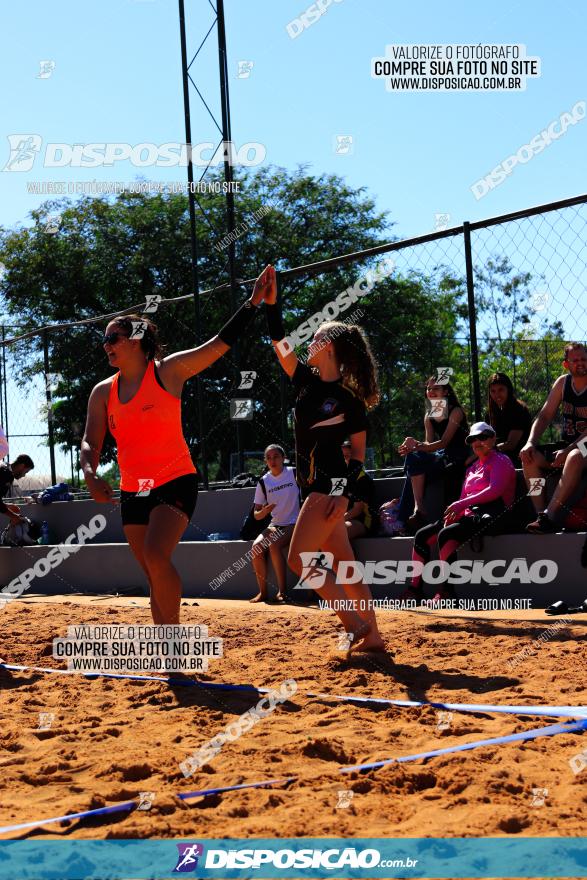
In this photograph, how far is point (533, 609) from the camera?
8234 millimetres

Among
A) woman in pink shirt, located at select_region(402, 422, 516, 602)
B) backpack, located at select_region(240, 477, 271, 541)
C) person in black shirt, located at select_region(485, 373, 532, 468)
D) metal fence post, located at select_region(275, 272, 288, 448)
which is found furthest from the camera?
metal fence post, located at select_region(275, 272, 288, 448)

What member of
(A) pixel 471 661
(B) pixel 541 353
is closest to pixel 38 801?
(A) pixel 471 661

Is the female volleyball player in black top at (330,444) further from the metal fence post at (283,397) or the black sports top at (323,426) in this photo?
the metal fence post at (283,397)

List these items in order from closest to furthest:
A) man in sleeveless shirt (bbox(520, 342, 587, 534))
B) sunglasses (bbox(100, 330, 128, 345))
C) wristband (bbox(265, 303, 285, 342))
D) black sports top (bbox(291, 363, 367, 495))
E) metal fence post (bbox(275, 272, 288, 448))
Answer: sunglasses (bbox(100, 330, 128, 345)) → black sports top (bbox(291, 363, 367, 495)) → wristband (bbox(265, 303, 285, 342)) → man in sleeveless shirt (bbox(520, 342, 587, 534)) → metal fence post (bbox(275, 272, 288, 448))

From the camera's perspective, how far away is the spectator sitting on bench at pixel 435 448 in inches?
364

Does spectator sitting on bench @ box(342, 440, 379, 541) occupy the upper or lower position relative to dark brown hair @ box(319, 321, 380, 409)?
lower

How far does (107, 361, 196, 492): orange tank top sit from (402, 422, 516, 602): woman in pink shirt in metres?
3.54

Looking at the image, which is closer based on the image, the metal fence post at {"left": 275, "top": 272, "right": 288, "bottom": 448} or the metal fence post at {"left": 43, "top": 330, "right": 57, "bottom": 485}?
the metal fence post at {"left": 275, "top": 272, "right": 288, "bottom": 448}

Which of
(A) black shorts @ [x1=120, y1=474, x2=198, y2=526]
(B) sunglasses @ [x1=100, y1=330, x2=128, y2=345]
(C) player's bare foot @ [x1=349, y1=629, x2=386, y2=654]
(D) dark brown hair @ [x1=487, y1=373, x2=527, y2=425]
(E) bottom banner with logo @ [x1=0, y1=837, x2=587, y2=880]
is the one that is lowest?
(E) bottom banner with logo @ [x1=0, y1=837, x2=587, y2=880]

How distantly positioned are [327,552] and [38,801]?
111 inches

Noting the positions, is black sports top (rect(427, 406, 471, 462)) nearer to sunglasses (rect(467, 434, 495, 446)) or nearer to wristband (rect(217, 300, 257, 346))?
sunglasses (rect(467, 434, 495, 446))

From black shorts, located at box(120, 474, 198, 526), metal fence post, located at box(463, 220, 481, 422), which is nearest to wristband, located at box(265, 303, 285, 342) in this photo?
black shorts, located at box(120, 474, 198, 526)

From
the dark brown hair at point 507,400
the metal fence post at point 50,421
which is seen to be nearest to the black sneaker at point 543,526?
the dark brown hair at point 507,400

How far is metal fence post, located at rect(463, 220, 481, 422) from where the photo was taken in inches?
377
